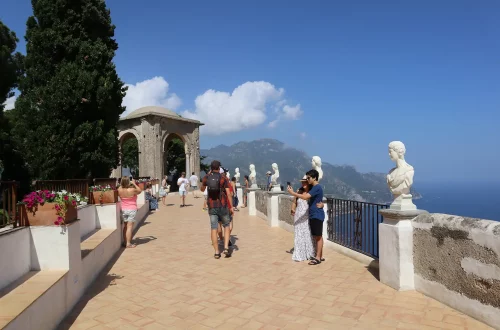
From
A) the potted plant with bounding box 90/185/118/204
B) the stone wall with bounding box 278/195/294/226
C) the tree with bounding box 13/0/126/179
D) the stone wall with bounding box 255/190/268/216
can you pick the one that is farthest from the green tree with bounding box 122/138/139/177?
the potted plant with bounding box 90/185/118/204

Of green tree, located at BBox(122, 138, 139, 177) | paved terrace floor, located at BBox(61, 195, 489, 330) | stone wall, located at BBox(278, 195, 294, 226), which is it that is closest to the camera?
paved terrace floor, located at BBox(61, 195, 489, 330)

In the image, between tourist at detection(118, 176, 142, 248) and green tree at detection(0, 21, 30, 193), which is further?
green tree at detection(0, 21, 30, 193)

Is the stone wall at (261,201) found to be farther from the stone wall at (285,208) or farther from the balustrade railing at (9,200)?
the balustrade railing at (9,200)

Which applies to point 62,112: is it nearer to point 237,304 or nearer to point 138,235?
point 138,235

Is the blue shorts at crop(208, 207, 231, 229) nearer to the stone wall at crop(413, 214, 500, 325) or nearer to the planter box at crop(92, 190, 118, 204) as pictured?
the planter box at crop(92, 190, 118, 204)

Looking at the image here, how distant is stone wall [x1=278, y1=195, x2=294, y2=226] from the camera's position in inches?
399

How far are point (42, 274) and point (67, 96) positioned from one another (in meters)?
11.3

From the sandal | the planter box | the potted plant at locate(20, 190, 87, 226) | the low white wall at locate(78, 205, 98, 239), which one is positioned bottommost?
the sandal

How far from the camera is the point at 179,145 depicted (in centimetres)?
4822

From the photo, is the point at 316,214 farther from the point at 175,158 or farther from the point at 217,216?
the point at 175,158

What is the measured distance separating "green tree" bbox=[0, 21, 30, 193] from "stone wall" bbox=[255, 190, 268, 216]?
33.4 ft

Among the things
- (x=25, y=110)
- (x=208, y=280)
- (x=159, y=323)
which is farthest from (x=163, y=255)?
(x=25, y=110)

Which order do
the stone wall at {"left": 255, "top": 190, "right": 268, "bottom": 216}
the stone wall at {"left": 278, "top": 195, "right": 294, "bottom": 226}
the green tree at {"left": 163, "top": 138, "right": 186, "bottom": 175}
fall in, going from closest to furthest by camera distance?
1. the stone wall at {"left": 278, "top": 195, "right": 294, "bottom": 226}
2. the stone wall at {"left": 255, "top": 190, "right": 268, "bottom": 216}
3. the green tree at {"left": 163, "top": 138, "right": 186, "bottom": 175}

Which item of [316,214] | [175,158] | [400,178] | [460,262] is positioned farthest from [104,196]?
[175,158]
